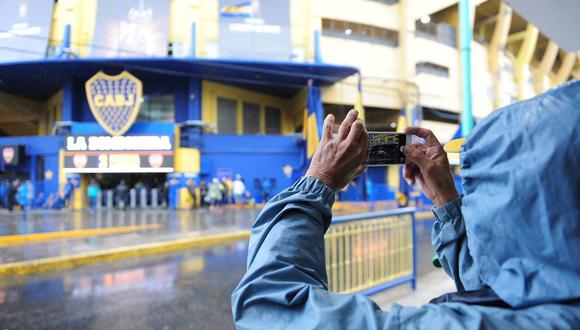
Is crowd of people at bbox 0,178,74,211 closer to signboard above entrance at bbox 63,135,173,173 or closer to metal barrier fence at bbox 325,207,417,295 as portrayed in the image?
signboard above entrance at bbox 63,135,173,173

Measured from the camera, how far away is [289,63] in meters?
13.1

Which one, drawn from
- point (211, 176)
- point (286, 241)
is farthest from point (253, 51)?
point (286, 241)

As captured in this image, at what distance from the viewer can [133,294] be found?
4.14 m

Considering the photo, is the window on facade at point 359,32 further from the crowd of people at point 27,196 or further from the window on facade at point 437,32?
the crowd of people at point 27,196

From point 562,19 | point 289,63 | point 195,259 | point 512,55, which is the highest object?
point 512,55

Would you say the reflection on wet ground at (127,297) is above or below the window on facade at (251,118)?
below

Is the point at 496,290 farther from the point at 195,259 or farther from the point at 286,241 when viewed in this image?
the point at 195,259

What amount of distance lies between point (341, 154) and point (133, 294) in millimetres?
4182

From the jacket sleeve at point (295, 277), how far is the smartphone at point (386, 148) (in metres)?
0.21

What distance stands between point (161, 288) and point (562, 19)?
4795 millimetres

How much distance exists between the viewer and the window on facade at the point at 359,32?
15.4 metres

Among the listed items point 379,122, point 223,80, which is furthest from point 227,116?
point 379,122

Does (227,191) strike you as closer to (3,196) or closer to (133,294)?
(3,196)

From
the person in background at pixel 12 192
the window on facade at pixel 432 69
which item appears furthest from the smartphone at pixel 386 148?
the window on facade at pixel 432 69
